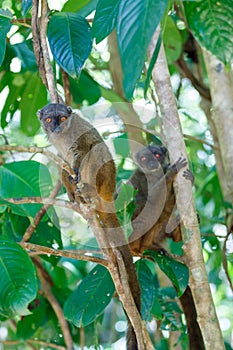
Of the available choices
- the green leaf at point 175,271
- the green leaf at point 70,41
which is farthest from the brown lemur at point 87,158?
the green leaf at point 70,41

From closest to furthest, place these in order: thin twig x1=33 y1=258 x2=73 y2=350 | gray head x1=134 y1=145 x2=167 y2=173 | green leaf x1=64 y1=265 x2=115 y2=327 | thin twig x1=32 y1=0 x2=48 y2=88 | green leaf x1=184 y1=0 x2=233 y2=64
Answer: green leaf x1=184 y1=0 x2=233 y2=64 < thin twig x1=32 y1=0 x2=48 y2=88 < green leaf x1=64 y1=265 x2=115 y2=327 < thin twig x1=33 y1=258 x2=73 y2=350 < gray head x1=134 y1=145 x2=167 y2=173

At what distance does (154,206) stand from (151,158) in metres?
0.54

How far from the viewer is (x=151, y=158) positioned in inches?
215

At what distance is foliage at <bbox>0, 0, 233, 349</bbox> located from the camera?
6.28 ft

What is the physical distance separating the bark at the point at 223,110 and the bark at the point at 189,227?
1.54 feet

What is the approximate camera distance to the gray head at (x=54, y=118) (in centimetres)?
399

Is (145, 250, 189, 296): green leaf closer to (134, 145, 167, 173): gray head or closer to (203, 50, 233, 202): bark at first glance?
(203, 50, 233, 202): bark

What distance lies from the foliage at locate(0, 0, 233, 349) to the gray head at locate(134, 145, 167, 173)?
0.40 metres

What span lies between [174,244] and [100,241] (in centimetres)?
256

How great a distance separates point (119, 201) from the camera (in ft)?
11.3

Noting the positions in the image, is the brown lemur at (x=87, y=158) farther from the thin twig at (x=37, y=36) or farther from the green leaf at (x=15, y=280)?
the green leaf at (x=15, y=280)

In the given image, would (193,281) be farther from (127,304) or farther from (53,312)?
(53,312)

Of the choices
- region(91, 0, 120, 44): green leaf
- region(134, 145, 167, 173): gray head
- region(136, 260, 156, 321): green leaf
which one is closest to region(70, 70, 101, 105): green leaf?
region(134, 145, 167, 173): gray head

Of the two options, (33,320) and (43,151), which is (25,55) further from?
(33,320)
